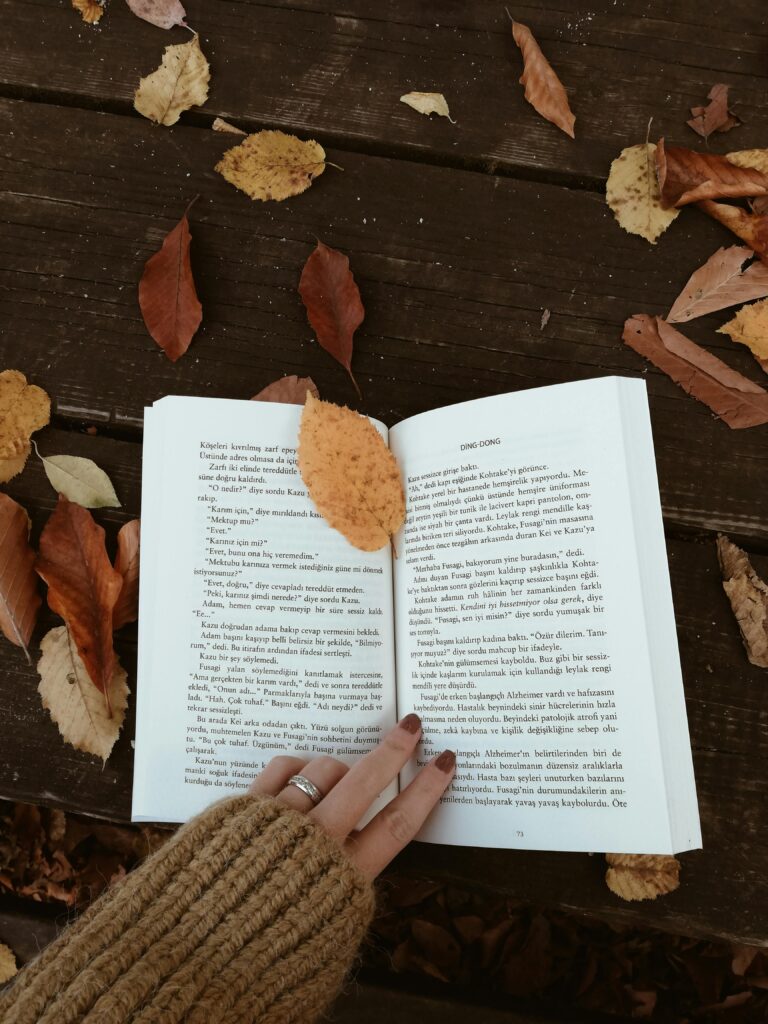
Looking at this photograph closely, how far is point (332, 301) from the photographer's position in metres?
1.05

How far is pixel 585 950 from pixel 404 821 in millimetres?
725

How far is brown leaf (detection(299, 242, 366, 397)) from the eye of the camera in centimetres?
105

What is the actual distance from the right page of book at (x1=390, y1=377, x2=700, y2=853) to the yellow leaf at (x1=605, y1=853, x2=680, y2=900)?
0.24 feet

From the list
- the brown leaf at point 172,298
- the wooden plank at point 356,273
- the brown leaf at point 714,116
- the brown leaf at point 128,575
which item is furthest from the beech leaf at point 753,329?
the brown leaf at point 128,575

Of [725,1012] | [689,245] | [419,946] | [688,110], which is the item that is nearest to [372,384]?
[689,245]

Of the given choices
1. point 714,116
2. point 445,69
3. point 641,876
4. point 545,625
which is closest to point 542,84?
point 445,69

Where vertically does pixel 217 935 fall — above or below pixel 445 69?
below

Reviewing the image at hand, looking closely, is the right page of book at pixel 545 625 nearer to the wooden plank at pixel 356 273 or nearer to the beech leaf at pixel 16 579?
the wooden plank at pixel 356 273

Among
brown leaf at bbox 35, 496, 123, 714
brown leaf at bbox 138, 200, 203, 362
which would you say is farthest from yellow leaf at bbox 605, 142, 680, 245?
brown leaf at bbox 35, 496, 123, 714

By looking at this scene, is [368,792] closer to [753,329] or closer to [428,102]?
[753,329]

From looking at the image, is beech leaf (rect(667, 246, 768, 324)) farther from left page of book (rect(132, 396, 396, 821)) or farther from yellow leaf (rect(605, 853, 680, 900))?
yellow leaf (rect(605, 853, 680, 900))

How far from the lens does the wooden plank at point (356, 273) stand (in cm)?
106

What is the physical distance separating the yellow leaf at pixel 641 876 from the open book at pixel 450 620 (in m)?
0.08

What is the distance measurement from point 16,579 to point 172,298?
17.7 inches
